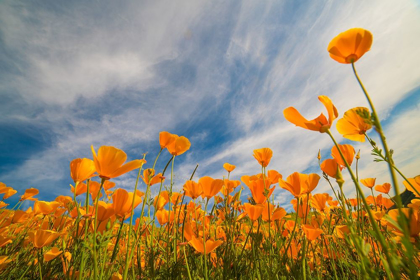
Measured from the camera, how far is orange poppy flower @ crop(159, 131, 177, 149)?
1773 millimetres

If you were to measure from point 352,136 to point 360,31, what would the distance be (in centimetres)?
62

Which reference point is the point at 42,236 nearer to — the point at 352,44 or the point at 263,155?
the point at 263,155

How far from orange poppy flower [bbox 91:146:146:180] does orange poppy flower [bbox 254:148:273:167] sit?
1.28 m

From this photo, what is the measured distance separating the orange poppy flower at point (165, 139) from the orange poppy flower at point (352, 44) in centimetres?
127

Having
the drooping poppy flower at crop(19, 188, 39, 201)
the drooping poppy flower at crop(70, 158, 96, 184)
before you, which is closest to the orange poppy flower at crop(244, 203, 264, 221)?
the drooping poppy flower at crop(70, 158, 96, 184)

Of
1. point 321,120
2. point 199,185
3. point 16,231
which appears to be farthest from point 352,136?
point 16,231

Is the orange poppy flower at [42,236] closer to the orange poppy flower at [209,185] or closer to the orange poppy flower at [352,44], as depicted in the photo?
the orange poppy flower at [209,185]

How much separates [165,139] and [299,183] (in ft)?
3.73

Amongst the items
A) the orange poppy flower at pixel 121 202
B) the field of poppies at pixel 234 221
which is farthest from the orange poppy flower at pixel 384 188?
the orange poppy flower at pixel 121 202

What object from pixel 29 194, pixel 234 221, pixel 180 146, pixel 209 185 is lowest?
pixel 234 221

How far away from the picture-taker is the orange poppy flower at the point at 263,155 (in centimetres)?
208

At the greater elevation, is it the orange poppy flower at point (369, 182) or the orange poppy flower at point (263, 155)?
the orange poppy flower at point (263, 155)

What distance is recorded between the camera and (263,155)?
82.0 inches

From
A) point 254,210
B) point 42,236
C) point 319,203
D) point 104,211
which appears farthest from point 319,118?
point 42,236
